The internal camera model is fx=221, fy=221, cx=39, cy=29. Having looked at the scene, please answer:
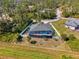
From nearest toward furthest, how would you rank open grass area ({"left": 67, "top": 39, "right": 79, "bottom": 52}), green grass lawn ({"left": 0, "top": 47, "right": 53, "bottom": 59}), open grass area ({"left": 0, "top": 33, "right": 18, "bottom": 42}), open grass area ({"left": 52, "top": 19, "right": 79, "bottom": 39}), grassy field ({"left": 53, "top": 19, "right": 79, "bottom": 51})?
green grass lawn ({"left": 0, "top": 47, "right": 53, "bottom": 59}) → open grass area ({"left": 67, "top": 39, "right": 79, "bottom": 52}) → grassy field ({"left": 53, "top": 19, "right": 79, "bottom": 51}) → open grass area ({"left": 0, "top": 33, "right": 18, "bottom": 42}) → open grass area ({"left": 52, "top": 19, "right": 79, "bottom": 39})

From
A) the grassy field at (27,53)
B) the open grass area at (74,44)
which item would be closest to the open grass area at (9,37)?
the grassy field at (27,53)

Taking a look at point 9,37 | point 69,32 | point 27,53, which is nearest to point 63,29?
point 69,32

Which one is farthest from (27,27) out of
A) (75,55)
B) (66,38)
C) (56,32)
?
(75,55)

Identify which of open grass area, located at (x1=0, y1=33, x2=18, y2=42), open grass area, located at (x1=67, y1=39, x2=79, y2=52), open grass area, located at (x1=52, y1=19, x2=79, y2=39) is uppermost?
open grass area, located at (x1=67, y1=39, x2=79, y2=52)

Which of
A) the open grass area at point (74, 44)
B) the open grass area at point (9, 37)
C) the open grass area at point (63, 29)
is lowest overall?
the open grass area at point (63, 29)

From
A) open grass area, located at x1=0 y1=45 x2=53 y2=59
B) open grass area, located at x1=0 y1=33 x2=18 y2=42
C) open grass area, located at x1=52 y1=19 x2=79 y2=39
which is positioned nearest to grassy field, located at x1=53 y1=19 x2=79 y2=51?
open grass area, located at x1=52 y1=19 x2=79 y2=39

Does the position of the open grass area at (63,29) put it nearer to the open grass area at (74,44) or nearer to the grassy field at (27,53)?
the open grass area at (74,44)

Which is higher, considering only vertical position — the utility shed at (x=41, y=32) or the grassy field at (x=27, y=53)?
the grassy field at (x=27, y=53)

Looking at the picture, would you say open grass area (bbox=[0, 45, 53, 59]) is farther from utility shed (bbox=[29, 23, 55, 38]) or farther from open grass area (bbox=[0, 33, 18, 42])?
utility shed (bbox=[29, 23, 55, 38])

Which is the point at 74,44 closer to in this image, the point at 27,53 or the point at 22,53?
the point at 27,53

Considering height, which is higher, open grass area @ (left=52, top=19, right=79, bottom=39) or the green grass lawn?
the green grass lawn

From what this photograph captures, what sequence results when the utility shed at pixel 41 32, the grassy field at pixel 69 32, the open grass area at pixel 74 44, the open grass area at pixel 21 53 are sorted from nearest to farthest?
the open grass area at pixel 21 53
the open grass area at pixel 74 44
the grassy field at pixel 69 32
the utility shed at pixel 41 32

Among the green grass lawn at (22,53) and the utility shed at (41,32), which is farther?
the utility shed at (41,32)
